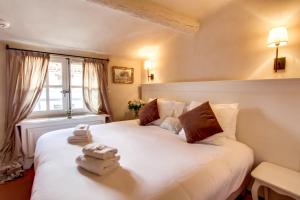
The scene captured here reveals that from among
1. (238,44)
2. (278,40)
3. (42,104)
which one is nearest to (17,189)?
(42,104)

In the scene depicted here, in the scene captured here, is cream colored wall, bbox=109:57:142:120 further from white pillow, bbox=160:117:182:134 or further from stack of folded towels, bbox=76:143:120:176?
stack of folded towels, bbox=76:143:120:176

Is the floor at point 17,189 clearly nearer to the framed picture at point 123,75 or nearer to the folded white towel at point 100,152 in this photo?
the folded white towel at point 100,152

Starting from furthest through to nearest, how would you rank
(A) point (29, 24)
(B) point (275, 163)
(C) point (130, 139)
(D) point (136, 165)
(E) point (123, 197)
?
(A) point (29, 24), (C) point (130, 139), (B) point (275, 163), (D) point (136, 165), (E) point (123, 197)

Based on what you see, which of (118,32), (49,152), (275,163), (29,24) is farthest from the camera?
(118,32)

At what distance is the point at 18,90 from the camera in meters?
2.59

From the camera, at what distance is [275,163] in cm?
190

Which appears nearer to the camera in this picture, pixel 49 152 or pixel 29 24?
pixel 49 152

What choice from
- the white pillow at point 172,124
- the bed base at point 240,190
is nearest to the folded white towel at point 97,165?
the bed base at point 240,190

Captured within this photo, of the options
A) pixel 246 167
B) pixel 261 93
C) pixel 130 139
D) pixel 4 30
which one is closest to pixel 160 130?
pixel 130 139

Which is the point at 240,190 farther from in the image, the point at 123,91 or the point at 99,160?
the point at 123,91

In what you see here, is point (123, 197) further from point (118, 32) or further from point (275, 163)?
point (118, 32)

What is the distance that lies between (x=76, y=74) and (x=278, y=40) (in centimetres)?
317

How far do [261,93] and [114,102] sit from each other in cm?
275

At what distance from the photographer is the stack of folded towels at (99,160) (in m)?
1.20
